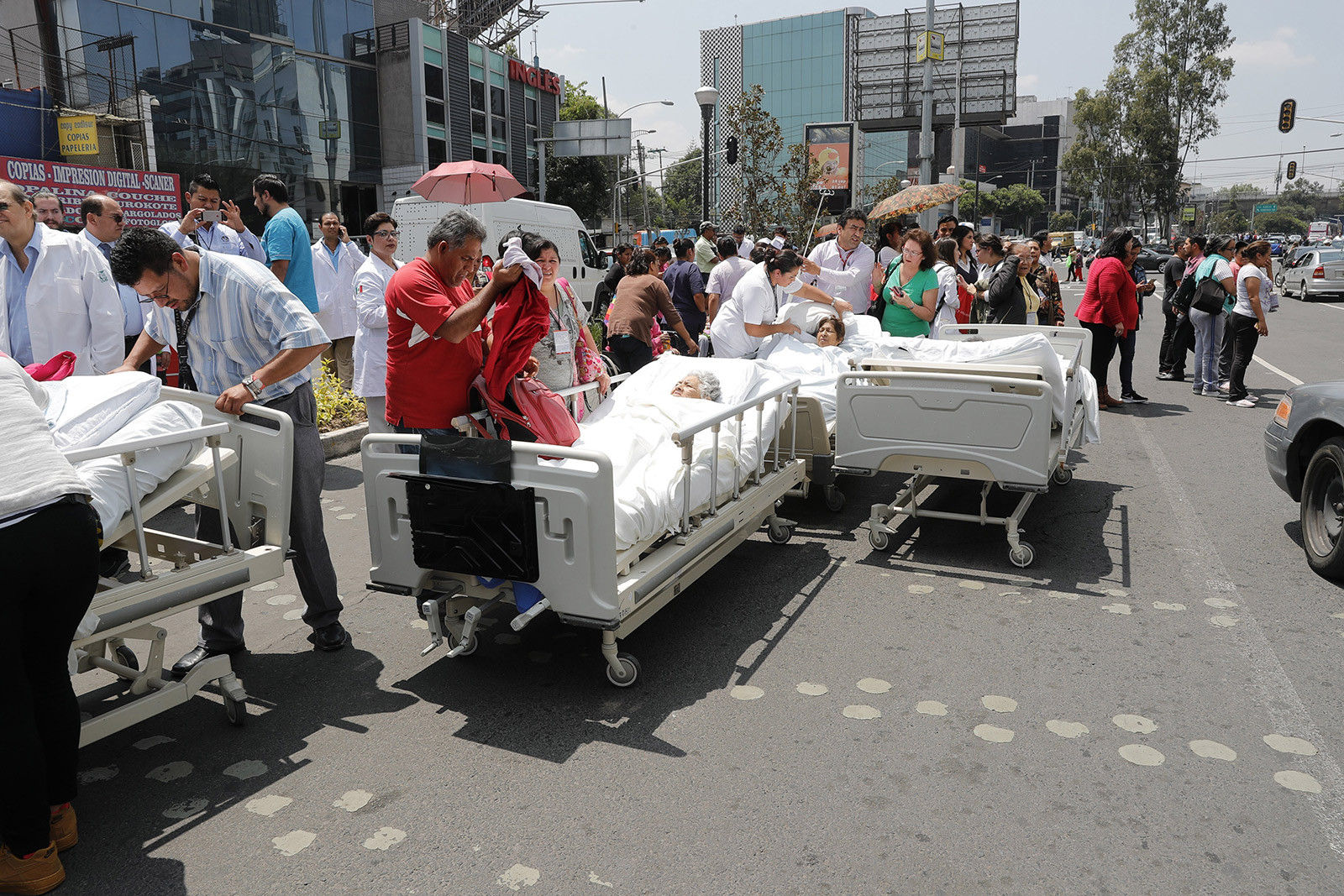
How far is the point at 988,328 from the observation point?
790cm

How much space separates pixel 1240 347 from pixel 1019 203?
355 ft

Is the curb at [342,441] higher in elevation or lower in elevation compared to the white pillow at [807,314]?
lower

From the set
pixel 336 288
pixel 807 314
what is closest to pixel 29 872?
pixel 807 314

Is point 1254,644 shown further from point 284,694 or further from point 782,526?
point 284,694

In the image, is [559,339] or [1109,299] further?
[1109,299]

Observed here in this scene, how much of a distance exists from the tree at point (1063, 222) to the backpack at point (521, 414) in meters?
113

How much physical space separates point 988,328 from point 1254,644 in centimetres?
403

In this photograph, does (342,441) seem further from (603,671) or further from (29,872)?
(29,872)

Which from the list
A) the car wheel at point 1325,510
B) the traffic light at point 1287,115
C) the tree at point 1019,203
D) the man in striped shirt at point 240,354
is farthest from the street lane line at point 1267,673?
the tree at point 1019,203

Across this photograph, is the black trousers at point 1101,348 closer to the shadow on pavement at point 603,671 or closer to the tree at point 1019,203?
the shadow on pavement at point 603,671

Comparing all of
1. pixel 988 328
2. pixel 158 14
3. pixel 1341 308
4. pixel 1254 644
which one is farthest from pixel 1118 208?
pixel 1254 644

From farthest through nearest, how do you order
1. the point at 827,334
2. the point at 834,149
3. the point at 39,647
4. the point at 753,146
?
the point at 834,149
the point at 753,146
the point at 827,334
the point at 39,647

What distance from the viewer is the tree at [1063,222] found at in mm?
107188

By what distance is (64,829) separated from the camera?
290cm
